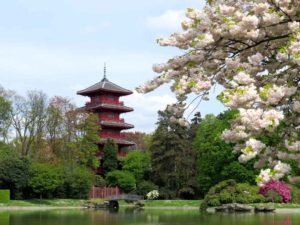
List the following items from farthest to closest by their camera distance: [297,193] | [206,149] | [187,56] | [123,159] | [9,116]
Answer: [123,159]
[9,116]
[206,149]
[297,193]
[187,56]

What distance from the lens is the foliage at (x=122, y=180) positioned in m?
53.0

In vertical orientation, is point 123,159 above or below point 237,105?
above

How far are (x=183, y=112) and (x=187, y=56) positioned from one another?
0.93m

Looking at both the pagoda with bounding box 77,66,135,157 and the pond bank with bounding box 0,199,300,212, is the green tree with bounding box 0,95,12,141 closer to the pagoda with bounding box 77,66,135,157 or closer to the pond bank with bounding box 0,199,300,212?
the pond bank with bounding box 0,199,300,212

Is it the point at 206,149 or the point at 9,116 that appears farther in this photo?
the point at 9,116

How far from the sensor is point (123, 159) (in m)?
58.1

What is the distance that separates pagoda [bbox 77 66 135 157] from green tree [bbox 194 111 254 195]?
14.0 m

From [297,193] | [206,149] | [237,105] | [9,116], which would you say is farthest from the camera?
[9,116]

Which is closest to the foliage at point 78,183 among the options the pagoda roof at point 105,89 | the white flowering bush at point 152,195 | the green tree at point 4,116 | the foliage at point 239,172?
the white flowering bush at point 152,195

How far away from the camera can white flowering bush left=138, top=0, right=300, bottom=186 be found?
6.66 metres

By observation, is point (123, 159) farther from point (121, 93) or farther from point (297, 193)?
point (297, 193)

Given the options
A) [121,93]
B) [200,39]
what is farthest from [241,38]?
[121,93]

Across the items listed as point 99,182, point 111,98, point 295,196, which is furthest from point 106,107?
point 295,196

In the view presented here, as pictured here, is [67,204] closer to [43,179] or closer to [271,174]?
[43,179]
